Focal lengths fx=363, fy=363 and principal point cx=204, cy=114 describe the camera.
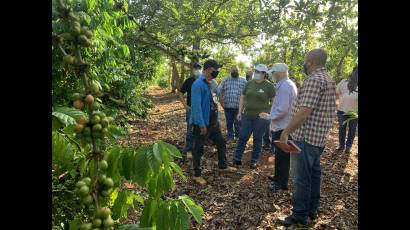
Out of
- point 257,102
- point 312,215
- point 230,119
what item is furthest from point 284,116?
point 230,119

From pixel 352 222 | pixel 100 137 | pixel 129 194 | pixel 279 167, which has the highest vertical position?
pixel 100 137

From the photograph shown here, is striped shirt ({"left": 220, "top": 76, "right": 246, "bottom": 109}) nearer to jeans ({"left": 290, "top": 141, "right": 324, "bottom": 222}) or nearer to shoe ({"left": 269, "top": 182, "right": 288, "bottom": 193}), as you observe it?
shoe ({"left": 269, "top": 182, "right": 288, "bottom": 193})

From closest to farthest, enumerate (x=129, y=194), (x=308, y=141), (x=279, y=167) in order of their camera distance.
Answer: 1. (x=129, y=194)
2. (x=308, y=141)
3. (x=279, y=167)

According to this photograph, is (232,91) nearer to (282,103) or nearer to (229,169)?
(229,169)

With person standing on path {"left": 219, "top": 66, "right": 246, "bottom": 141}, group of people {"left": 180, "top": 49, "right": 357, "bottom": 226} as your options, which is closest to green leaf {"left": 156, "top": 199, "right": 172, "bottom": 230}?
group of people {"left": 180, "top": 49, "right": 357, "bottom": 226}

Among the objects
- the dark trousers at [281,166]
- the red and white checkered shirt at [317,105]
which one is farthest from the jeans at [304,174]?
the dark trousers at [281,166]

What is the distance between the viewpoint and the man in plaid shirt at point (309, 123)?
404cm

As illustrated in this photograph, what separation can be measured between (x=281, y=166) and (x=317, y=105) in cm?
188

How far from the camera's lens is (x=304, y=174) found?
4355 mm

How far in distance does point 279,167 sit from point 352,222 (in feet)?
4.42

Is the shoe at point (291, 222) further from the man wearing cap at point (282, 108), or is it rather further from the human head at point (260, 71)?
the human head at point (260, 71)
